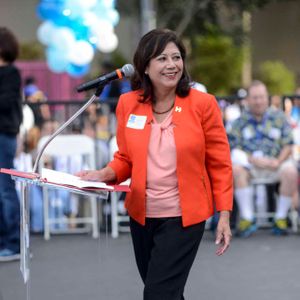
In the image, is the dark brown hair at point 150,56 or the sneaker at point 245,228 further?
the sneaker at point 245,228

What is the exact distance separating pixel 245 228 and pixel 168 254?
5.00m

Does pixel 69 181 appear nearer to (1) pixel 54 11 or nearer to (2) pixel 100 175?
(2) pixel 100 175

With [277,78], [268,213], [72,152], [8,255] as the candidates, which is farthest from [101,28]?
[277,78]

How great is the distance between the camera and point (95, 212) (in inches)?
403

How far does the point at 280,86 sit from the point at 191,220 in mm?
21077

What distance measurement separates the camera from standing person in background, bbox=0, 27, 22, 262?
26.6 feet

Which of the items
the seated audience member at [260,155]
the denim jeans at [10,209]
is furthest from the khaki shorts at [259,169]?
the denim jeans at [10,209]

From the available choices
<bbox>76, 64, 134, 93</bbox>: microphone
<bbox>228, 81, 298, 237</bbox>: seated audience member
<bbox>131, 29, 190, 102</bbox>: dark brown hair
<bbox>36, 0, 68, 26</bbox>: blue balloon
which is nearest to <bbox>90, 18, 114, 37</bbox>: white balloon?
<bbox>36, 0, 68, 26</bbox>: blue balloon

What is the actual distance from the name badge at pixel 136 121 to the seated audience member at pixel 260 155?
4.90 metres

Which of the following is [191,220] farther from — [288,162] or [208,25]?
[208,25]

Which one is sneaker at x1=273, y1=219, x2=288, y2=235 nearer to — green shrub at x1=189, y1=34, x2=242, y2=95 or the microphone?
the microphone

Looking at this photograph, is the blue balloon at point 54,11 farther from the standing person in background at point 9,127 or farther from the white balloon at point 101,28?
the standing person in background at point 9,127

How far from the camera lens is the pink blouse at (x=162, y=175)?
4.99 meters

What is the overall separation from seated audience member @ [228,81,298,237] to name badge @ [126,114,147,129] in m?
4.90
